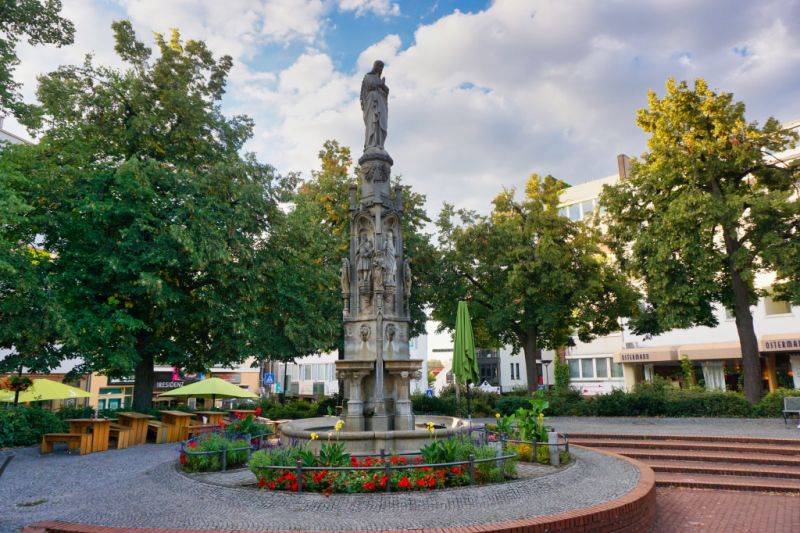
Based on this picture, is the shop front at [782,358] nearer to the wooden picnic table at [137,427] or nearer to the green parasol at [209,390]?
the green parasol at [209,390]

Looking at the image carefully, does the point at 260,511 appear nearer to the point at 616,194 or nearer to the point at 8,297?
the point at 8,297

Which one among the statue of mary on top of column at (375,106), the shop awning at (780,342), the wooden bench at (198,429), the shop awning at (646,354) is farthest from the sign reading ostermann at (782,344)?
the wooden bench at (198,429)

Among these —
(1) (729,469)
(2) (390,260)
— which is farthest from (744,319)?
(2) (390,260)

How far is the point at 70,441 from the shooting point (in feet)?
49.5

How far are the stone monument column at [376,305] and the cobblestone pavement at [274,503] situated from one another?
3.61 m

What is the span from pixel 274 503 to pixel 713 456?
1097 cm

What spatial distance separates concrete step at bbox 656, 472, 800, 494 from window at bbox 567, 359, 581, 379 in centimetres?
3410

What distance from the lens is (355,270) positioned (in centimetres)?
1283

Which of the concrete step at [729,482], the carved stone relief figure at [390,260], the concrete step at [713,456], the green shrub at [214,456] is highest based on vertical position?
the carved stone relief figure at [390,260]

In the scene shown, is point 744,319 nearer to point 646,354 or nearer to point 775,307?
point 775,307

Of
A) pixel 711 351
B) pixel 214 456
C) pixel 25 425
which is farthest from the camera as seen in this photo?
pixel 711 351

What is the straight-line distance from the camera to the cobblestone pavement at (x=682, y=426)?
15625 millimetres

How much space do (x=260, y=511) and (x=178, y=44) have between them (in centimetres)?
2107

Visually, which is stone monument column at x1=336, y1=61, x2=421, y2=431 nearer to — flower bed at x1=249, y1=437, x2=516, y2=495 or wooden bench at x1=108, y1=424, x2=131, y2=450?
flower bed at x1=249, y1=437, x2=516, y2=495
